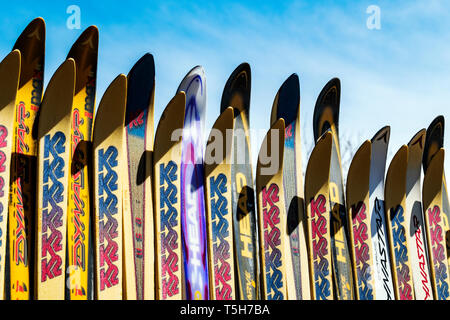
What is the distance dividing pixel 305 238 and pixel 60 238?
2.80m

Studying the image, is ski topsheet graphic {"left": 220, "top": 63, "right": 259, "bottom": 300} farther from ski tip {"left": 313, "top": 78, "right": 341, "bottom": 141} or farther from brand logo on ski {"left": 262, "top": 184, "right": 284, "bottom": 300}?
ski tip {"left": 313, "top": 78, "right": 341, "bottom": 141}

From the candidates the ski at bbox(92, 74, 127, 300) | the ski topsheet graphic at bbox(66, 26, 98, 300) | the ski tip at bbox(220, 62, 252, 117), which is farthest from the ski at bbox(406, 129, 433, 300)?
the ski topsheet graphic at bbox(66, 26, 98, 300)

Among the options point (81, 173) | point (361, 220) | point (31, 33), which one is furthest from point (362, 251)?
Answer: point (31, 33)

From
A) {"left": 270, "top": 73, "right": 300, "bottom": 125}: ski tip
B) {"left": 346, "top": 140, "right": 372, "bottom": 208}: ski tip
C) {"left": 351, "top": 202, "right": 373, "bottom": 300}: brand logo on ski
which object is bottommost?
{"left": 351, "top": 202, "right": 373, "bottom": 300}: brand logo on ski

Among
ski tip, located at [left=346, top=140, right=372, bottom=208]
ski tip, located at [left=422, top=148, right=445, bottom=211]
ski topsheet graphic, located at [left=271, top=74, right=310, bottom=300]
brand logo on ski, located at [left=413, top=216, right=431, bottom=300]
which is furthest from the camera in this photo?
ski tip, located at [left=422, top=148, right=445, bottom=211]

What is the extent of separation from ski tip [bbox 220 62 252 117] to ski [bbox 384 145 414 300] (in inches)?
82.2

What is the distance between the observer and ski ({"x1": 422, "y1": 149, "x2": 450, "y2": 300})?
8.12 meters

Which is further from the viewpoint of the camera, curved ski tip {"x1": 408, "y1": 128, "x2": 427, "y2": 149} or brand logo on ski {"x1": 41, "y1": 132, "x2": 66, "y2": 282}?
curved ski tip {"x1": 408, "y1": 128, "x2": 427, "y2": 149}

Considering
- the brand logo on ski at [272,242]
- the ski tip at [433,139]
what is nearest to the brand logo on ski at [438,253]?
the ski tip at [433,139]

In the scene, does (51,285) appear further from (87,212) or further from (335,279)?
(335,279)

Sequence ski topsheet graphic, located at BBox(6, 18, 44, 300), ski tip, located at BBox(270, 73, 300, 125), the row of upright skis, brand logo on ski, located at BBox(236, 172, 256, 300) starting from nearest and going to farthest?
1. ski topsheet graphic, located at BBox(6, 18, 44, 300)
2. the row of upright skis
3. brand logo on ski, located at BBox(236, 172, 256, 300)
4. ski tip, located at BBox(270, 73, 300, 125)

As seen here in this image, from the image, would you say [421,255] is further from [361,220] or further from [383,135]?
[383,135]

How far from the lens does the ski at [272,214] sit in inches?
257

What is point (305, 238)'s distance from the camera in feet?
23.2
